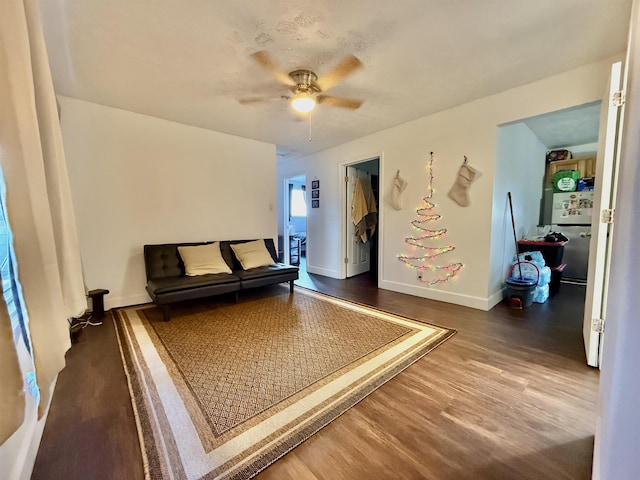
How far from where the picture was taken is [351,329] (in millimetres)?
2549

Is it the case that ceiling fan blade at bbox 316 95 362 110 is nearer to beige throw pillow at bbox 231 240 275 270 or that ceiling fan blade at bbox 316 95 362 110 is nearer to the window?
beige throw pillow at bbox 231 240 275 270

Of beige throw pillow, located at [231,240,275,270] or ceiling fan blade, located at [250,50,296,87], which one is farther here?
beige throw pillow, located at [231,240,275,270]

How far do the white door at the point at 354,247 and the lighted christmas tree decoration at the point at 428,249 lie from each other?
4.15 ft

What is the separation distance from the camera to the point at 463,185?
3.12 m

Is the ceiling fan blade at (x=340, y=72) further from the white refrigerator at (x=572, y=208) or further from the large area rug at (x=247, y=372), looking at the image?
the white refrigerator at (x=572, y=208)

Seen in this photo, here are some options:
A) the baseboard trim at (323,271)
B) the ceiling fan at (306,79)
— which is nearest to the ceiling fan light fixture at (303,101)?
the ceiling fan at (306,79)

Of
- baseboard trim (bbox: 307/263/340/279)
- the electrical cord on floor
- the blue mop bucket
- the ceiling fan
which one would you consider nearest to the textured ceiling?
the blue mop bucket

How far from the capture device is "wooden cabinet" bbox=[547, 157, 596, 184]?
427 centimetres

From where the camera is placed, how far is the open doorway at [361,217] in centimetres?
461

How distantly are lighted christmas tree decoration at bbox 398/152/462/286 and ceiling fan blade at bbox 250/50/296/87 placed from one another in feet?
6.64

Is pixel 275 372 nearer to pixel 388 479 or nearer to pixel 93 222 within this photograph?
pixel 388 479

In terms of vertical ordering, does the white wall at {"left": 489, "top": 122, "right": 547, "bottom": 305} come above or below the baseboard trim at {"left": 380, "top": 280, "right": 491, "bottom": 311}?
above

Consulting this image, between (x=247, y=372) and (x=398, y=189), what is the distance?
2970mm

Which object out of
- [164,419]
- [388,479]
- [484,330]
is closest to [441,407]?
[388,479]
